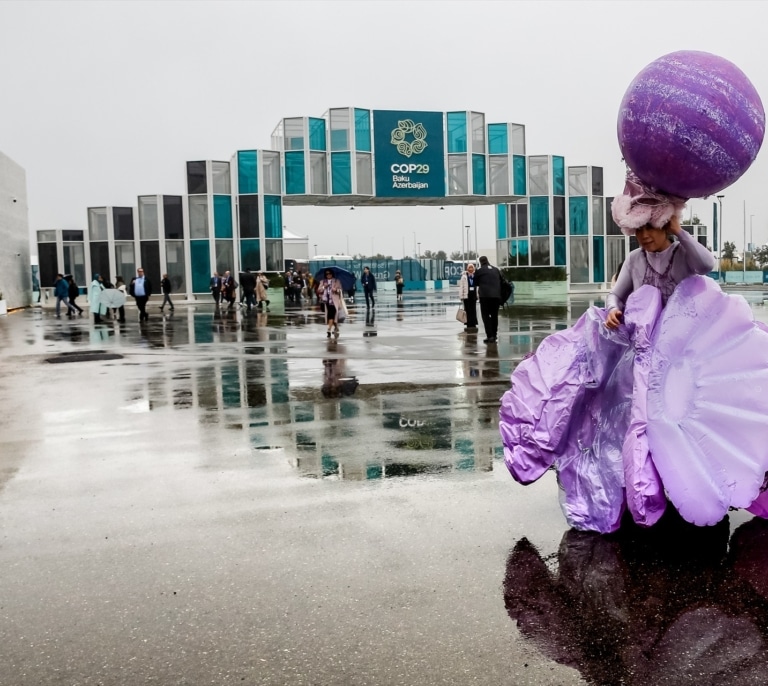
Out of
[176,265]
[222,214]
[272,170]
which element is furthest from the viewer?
[176,265]

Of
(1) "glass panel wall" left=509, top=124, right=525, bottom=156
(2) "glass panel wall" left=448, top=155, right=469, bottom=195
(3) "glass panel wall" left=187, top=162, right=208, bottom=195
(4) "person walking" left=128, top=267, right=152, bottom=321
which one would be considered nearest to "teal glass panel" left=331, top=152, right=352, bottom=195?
(2) "glass panel wall" left=448, top=155, right=469, bottom=195

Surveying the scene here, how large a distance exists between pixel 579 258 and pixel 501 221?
4.85 metres

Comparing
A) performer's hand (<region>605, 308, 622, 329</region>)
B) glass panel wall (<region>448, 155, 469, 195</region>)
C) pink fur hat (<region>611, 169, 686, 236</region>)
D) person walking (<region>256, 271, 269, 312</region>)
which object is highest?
glass panel wall (<region>448, 155, 469, 195</region>)

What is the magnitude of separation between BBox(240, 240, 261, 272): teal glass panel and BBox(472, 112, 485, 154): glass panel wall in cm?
1153

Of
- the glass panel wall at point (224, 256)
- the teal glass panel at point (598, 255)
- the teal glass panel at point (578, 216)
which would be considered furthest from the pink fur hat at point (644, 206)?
the teal glass panel at point (598, 255)

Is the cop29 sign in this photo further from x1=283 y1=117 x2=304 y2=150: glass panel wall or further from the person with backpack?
the person with backpack

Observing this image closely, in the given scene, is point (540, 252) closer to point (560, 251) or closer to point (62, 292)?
point (560, 251)

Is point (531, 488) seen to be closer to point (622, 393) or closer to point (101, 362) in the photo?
point (622, 393)

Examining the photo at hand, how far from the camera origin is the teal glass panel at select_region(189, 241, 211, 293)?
4322 centimetres

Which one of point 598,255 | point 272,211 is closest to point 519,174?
point 598,255

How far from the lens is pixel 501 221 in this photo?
50.3 meters

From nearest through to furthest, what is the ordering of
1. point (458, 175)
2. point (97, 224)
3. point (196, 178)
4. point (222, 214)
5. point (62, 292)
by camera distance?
point (62, 292)
point (458, 175)
point (196, 178)
point (222, 214)
point (97, 224)

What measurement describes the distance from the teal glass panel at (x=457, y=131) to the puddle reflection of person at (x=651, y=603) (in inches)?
1527

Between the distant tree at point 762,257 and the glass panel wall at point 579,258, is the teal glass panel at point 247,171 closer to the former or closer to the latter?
the glass panel wall at point 579,258
